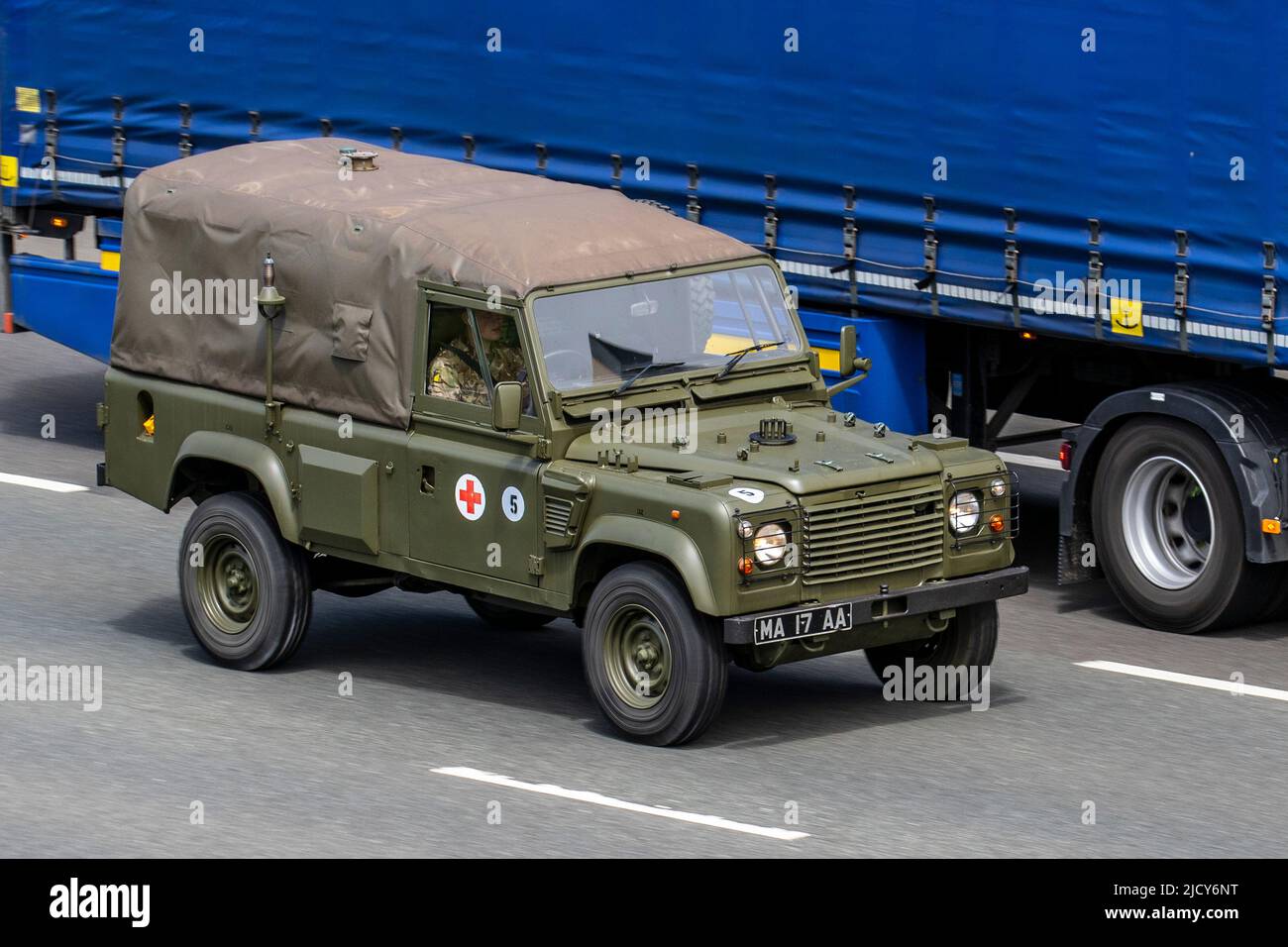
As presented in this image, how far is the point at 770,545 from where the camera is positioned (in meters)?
10.5

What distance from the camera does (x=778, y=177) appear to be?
1503 cm

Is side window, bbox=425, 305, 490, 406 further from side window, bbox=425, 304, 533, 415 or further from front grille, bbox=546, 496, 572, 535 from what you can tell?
front grille, bbox=546, 496, 572, 535

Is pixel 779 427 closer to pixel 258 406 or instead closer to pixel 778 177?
pixel 258 406

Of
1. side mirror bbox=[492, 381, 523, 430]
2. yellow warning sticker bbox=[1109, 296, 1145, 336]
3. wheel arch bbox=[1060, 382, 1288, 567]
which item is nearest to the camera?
side mirror bbox=[492, 381, 523, 430]

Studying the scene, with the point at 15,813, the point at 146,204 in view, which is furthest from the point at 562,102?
the point at 15,813

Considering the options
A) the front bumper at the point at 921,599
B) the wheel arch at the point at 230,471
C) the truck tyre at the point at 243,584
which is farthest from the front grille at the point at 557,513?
the truck tyre at the point at 243,584

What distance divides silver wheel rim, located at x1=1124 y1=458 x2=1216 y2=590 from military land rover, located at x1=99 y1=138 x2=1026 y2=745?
2231 mm

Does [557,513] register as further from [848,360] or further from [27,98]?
[27,98]

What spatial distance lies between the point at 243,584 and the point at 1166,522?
16.5 ft

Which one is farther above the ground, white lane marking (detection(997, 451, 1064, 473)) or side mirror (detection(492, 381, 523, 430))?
side mirror (detection(492, 381, 523, 430))

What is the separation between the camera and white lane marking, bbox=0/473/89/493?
1644cm

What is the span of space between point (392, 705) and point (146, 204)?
3036mm

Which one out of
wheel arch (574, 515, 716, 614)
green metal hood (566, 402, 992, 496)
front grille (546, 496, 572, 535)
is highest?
green metal hood (566, 402, 992, 496)

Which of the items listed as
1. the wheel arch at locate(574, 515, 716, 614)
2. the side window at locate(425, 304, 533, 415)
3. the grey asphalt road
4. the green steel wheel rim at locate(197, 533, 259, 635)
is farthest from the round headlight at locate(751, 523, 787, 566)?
the green steel wheel rim at locate(197, 533, 259, 635)
